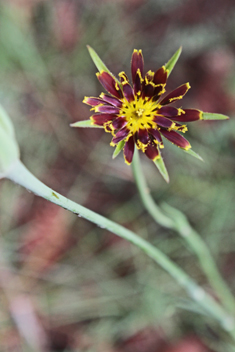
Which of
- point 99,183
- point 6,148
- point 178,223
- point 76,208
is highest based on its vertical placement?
point 6,148

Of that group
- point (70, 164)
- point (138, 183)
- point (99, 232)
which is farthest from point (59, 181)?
point (138, 183)

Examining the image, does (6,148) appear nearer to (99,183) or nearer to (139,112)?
(139,112)

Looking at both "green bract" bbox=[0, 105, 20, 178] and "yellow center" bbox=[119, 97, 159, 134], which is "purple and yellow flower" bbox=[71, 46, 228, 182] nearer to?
"yellow center" bbox=[119, 97, 159, 134]

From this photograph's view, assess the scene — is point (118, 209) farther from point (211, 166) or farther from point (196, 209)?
point (211, 166)

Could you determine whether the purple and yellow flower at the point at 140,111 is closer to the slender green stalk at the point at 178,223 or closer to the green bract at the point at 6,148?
the slender green stalk at the point at 178,223


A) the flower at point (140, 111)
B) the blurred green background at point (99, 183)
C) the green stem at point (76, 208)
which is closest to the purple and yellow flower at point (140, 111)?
the flower at point (140, 111)

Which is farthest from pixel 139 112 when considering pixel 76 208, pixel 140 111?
pixel 76 208
